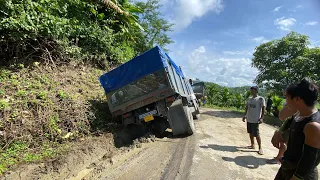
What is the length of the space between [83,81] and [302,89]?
23.9 ft

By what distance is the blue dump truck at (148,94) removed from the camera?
573cm

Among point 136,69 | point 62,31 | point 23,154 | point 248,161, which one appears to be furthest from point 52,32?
point 248,161

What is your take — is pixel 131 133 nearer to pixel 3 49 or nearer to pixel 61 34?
pixel 61 34

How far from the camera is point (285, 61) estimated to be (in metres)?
15.2

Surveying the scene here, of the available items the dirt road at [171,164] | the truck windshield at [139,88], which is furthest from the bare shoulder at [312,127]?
the truck windshield at [139,88]

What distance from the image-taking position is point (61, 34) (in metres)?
7.83

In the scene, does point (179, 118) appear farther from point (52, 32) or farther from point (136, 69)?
point (52, 32)

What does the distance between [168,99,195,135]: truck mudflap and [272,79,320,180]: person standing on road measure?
143 inches

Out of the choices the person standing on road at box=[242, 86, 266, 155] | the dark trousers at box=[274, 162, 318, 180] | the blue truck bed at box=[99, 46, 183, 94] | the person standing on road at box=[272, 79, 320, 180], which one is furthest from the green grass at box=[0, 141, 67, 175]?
the person standing on road at box=[242, 86, 266, 155]

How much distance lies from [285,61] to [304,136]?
1552cm

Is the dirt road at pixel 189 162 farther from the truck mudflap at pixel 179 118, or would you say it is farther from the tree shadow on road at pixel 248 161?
the truck mudflap at pixel 179 118

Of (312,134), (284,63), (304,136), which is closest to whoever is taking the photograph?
(312,134)

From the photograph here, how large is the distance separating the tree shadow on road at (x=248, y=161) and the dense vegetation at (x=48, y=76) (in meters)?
3.48

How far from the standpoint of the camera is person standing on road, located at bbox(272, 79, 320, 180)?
69.9 inches
